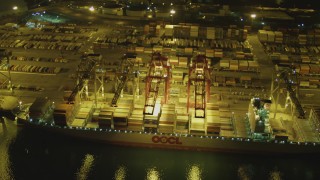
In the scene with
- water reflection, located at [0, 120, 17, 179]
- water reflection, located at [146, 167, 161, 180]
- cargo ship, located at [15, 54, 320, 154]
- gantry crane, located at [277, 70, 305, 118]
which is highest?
gantry crane, located at [277, 70, 305, 118]

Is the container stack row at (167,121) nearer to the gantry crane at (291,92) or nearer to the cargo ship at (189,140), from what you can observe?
the cargo ship at (189,140)

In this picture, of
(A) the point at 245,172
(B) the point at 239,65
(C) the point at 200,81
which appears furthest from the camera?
(B) the point at 239,65

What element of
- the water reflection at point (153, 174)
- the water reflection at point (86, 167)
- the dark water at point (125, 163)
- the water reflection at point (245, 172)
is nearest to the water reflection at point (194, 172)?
the dark water at point (125, 163)

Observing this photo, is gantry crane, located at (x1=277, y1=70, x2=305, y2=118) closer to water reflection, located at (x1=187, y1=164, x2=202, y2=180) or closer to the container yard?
the container yard

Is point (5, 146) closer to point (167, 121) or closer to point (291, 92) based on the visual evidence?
point (167, 121)

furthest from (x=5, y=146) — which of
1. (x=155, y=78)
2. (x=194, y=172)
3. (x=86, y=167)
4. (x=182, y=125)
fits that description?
→ (x=194, y=172)

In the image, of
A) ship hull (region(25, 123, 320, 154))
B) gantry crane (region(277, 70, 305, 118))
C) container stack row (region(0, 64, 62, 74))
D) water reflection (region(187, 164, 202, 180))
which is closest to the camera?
water reflection (region(187, 164, 202, 180))

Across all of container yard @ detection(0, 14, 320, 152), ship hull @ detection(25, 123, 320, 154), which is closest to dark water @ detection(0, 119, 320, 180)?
ship hull @ detection(25, 123, 320, 154)
